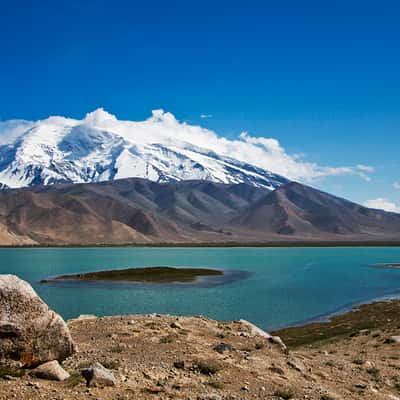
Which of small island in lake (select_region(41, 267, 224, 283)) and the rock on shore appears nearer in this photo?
the rock on shore

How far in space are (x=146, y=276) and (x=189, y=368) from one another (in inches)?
2806

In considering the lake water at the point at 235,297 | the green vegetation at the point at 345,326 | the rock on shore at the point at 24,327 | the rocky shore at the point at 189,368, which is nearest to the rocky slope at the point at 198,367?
the rocky shore at the point at 189,368

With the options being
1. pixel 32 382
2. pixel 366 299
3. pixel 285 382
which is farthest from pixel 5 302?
pixel 366 299

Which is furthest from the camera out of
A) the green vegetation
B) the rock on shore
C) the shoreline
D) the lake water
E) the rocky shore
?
the lake water

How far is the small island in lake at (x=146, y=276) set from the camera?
257 feet

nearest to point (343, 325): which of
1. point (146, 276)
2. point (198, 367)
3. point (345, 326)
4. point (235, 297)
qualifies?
point (345, 326)

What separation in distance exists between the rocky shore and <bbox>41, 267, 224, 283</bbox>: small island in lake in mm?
58623

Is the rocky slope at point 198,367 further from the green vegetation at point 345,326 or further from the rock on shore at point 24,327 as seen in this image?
the green vegetation at point 345,326

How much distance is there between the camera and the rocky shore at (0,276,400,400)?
36.0 ft

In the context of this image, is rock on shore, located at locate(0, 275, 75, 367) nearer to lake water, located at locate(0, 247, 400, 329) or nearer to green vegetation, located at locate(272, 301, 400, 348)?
green vegetation, located at locate(272, 301, 400, 348)

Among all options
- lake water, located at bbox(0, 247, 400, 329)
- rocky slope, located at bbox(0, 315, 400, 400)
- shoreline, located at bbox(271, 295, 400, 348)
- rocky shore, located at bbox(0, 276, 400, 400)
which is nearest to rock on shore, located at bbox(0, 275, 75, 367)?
rocky shore, located at bbox(0, 276, 400, 400)

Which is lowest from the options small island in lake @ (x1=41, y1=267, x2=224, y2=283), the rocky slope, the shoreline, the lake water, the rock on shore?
small island in lake @ (x1=41, y1=267, x2=224, y2=283)

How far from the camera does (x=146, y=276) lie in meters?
83.4

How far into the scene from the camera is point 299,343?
28.0 m
